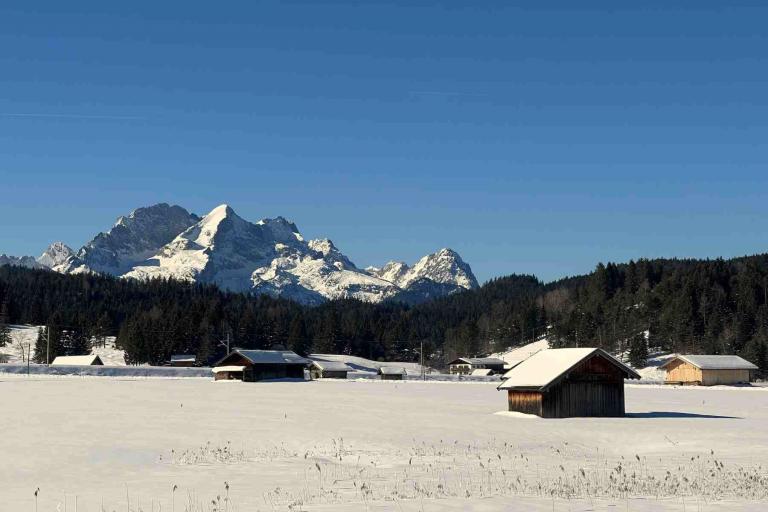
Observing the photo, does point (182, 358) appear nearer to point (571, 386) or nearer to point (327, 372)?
point (327, 372)

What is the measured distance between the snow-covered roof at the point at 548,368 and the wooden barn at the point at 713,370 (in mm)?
69595

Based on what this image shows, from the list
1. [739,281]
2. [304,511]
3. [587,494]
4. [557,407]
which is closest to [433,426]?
[557,407]

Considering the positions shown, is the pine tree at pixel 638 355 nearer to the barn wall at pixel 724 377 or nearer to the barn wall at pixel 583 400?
the barn wall at pixel 724 377

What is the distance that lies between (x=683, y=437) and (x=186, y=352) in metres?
147

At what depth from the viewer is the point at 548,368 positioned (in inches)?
2232

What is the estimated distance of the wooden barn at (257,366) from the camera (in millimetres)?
120562

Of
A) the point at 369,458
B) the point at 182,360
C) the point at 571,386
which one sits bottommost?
the point at 369,458

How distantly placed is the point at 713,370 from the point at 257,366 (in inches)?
2585

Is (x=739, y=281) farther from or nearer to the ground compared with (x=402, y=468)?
farther from the ground

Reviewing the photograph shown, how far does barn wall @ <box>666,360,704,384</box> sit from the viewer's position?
399 feet

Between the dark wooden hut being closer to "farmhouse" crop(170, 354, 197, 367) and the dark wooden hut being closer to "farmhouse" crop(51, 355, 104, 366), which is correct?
"farmhouse" crop(170, 354, 197, 367)

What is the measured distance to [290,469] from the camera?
29.3m

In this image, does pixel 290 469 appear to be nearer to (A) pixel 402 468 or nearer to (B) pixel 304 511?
(A) pixel 402 468

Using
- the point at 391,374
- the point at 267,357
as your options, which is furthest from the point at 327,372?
the point at 267,357
